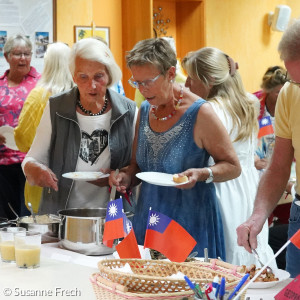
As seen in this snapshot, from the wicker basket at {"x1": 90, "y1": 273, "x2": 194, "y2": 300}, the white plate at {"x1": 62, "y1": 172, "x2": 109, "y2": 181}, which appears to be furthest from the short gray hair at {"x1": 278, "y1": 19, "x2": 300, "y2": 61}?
the white plate at {"x1": 62, "y1": 172, "x2": 109, "y2": 181}

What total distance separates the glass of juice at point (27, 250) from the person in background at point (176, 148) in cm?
72

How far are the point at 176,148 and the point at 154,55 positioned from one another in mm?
421

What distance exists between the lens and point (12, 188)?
4.66m

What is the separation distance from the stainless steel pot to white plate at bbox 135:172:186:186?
311 millimetres

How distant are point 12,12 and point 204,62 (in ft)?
8.28

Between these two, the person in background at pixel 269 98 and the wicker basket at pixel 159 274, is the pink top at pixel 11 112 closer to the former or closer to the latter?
the person in background at pixel 269 98

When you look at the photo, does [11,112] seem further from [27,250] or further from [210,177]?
[27,250]

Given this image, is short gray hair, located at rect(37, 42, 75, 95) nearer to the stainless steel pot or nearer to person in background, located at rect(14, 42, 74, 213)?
person in background, located at rect(14, 42, 74, 213)

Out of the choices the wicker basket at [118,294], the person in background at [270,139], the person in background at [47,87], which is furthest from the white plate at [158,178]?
the person in background at [270,139]

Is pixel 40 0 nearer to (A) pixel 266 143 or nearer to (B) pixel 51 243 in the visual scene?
(A) pixel 266 143

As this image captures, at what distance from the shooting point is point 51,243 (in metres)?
2.68

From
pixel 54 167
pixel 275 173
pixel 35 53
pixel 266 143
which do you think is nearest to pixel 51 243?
pixel 54 167

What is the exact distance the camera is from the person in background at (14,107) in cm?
460

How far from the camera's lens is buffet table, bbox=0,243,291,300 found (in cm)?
188
